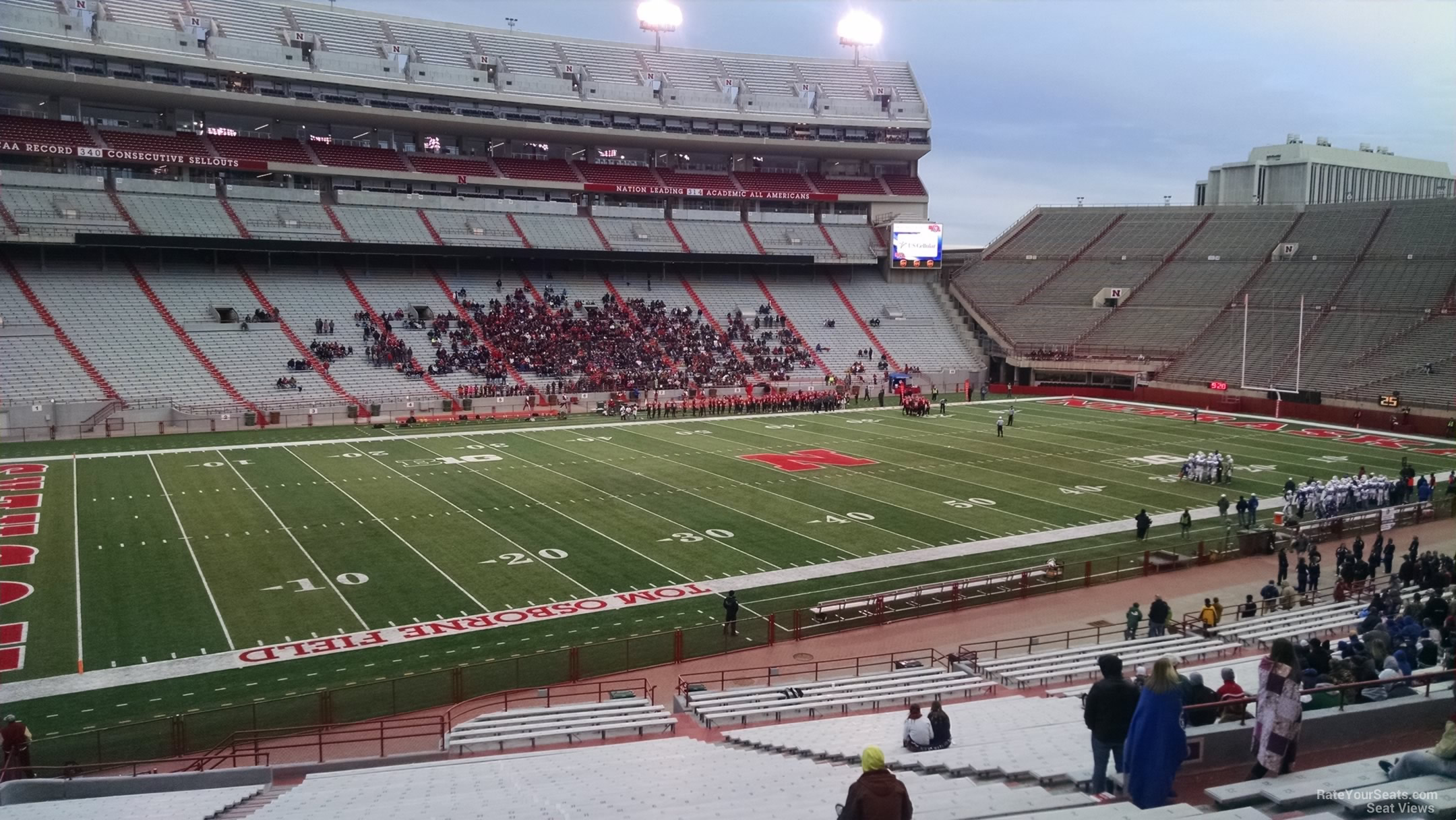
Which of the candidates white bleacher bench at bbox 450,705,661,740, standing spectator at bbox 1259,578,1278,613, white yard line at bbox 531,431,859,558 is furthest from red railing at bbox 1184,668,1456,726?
white yard line at bbox 531,431,859,558

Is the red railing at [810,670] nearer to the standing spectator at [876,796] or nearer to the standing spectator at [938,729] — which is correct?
the standing spectator at [938,729]

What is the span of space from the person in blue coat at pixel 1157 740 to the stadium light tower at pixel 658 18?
6790 centimetres

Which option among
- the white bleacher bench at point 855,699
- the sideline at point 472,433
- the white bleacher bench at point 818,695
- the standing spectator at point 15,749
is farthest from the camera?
the sideline at point 472,433

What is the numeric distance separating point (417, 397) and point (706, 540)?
26.7 metres

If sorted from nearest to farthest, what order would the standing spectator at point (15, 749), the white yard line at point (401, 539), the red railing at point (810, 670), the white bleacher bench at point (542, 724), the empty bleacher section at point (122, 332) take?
the standing spectator at point (15, 749) → the white bleacher bench at point (542, 724) → the red railing at point (810, 670) → the white yard line at point (401, 539) → the empty bleacher section at point (122, 332)

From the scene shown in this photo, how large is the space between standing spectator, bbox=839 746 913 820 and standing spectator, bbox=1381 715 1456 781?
3.24 meters

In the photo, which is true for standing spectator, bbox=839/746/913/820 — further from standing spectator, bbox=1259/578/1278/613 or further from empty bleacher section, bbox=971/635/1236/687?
standing spectator, bbox=1259/578/1278/613

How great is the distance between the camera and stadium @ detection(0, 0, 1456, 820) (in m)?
10.4

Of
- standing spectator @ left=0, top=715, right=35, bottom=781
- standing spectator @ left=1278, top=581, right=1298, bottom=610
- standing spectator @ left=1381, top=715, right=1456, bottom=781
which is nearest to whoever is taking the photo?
standing spectator @ left=1381, top=715, right=1456, bottom=781

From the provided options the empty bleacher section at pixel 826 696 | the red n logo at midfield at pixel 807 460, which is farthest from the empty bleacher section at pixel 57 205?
the empty bleacher section at pixel 826 696

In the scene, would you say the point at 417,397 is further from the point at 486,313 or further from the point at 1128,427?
the point at 1128,427

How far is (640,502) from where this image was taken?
92.4 feet

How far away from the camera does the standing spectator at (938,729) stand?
11055mm

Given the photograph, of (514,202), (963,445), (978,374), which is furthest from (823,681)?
(514,202)
